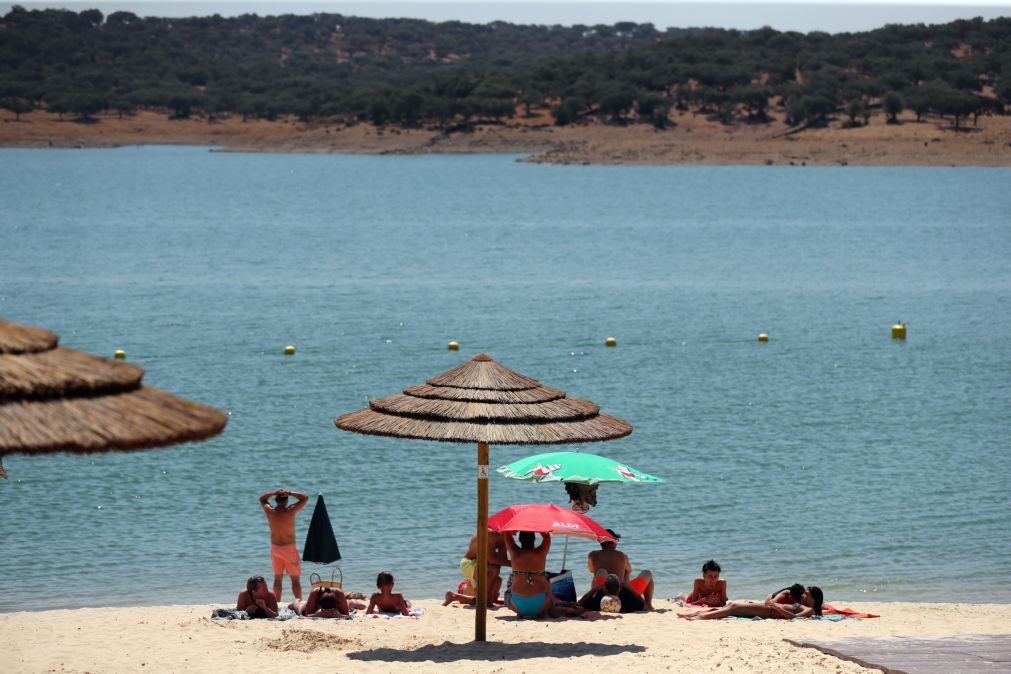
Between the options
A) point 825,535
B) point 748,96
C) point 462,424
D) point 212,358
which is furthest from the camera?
point 748,96

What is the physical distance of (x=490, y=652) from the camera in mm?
13125

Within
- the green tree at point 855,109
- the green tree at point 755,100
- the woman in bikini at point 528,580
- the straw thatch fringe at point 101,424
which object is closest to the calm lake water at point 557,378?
the woman in bikini at point 528,580

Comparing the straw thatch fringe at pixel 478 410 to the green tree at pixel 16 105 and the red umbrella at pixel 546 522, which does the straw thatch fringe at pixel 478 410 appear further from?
the green tree at pixel 16 105

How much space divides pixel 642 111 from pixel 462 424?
15096 centimetres

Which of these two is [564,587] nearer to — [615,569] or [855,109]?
[615,569]

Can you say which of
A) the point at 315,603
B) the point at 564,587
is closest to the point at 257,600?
the point at 315,603

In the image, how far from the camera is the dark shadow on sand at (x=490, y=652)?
13.0 m

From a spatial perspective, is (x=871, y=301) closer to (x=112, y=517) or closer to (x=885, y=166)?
(x=112, y=517)

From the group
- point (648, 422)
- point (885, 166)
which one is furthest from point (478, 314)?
point (885, 166)

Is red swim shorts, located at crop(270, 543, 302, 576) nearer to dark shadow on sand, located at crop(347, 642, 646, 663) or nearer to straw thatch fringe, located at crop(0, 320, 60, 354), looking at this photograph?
dark shadow on sand, located at crop(347, 642, 646, 663)

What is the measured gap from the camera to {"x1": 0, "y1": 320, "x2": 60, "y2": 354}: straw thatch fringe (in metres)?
8.71

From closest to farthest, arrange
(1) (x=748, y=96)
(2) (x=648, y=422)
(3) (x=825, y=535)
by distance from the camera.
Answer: (3) (x=825, y=535)
(2) (x=648, y=422)
(1) (x=748, y=96)

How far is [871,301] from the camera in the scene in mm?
50844

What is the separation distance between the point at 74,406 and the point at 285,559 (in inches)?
281
